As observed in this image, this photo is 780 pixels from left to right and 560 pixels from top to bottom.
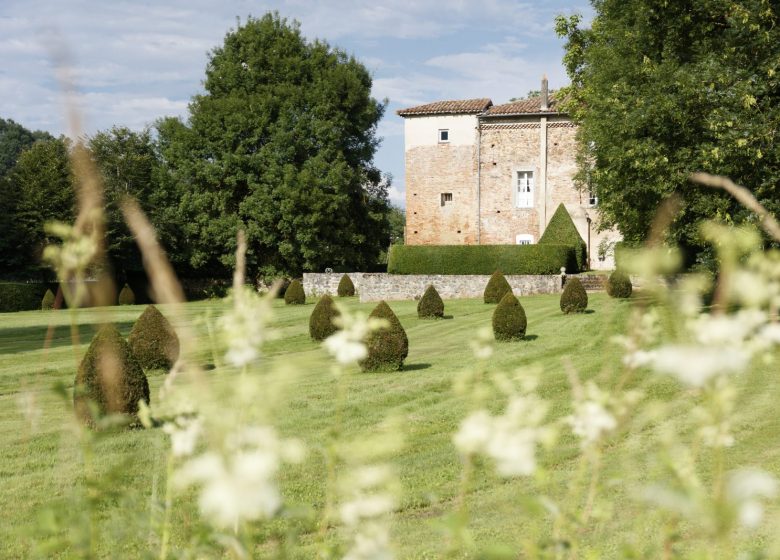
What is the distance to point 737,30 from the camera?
15.1 m

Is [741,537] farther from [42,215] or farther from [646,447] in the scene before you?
[42,215]

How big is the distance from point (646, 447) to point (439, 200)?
29.9 meters

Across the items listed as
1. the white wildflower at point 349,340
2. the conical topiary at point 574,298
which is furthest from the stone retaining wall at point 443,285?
the white wildflower at point 349,340

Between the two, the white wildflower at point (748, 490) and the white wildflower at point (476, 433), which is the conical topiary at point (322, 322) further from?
the white wildflower at point (748, 490)

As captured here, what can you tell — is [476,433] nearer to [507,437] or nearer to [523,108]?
[507,437]

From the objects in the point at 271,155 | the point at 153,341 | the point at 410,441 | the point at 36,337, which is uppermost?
the point at 271,155

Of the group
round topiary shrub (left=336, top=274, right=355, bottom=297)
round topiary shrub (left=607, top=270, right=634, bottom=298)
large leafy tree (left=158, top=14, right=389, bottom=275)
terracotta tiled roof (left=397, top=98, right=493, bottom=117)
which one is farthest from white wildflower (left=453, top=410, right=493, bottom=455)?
terracotta tiled roof (left=397, top=98, right=493, bottom=117)

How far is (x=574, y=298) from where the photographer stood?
2114cm

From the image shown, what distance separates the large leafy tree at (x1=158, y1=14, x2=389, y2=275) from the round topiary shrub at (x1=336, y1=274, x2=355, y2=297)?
3967 mm

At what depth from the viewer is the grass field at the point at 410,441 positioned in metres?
3.75

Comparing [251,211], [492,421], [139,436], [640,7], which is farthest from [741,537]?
[251,211]

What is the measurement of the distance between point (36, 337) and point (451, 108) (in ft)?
74.3

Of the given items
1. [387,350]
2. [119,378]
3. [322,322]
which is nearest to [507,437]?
[119,378]

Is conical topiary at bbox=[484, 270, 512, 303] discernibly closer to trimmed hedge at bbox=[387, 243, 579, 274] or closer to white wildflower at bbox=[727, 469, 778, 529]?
trimmed hedge at bbox=[387, 243, 579, 274]
